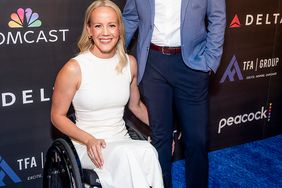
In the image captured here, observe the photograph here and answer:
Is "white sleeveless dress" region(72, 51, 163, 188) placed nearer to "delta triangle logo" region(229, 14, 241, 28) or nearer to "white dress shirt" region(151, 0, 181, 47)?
"white dress shirt" region(151, 0, 181, 47)

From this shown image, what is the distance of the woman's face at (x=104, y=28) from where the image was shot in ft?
6.86

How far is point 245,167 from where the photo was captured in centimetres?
345

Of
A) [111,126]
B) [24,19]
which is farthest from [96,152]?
[24,19]

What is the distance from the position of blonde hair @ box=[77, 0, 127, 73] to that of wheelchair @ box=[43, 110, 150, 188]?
0.35 metres

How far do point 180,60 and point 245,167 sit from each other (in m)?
1.46

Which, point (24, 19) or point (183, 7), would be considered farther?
point (24, 19)

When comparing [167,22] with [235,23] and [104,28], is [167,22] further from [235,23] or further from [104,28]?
[235,23]

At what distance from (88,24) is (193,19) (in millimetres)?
580

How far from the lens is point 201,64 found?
241 centimetres

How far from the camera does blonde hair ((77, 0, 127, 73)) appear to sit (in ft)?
6.89

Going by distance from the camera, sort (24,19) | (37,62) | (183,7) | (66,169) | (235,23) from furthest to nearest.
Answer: (235,23), (37,62), (24,19), (183,7), (66,169)

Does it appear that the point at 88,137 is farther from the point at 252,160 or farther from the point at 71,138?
the point at 252,160

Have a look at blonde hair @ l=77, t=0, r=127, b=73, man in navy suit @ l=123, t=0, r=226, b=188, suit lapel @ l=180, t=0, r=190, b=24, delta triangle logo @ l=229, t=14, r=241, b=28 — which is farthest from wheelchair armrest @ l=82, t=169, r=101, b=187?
delta triangle logo @ l=229, t=14, r=241, b=28

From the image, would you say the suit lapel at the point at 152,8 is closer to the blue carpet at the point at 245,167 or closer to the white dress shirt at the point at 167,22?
the white dress shirt at the point at 167,22
